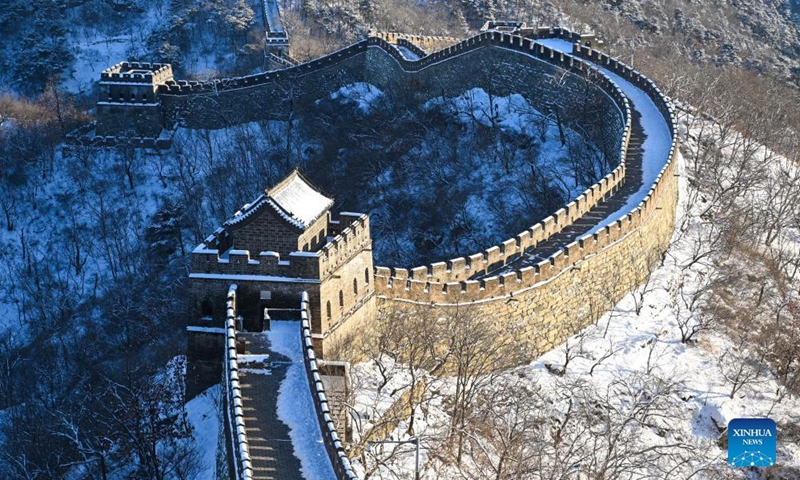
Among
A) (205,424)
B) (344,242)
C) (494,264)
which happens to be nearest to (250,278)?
(344,242)

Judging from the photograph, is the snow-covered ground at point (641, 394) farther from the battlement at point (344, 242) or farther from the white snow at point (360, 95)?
the white snow at point (360, 95)

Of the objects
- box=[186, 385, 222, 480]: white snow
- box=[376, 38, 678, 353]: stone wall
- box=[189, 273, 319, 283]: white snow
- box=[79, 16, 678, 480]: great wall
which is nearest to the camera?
box=[186, 385, 222, 480]: white snow

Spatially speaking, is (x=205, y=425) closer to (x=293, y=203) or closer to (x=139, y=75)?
(x=293, y=203)

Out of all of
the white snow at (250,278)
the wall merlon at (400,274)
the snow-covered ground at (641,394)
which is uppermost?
the white snow at (250,278)

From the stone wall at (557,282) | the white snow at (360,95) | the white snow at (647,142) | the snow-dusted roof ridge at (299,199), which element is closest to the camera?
the snow-dusted roof ridge at (299,199)

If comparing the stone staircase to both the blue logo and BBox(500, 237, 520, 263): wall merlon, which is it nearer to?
BBox(500, 237, 520, 263): wall merlon

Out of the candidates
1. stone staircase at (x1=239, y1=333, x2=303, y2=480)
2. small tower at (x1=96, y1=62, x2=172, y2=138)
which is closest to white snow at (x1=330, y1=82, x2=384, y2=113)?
small tower at (x1=96, y1=62, x2=172, y2=138)

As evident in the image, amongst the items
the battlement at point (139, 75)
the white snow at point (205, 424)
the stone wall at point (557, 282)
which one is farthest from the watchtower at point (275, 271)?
the battlement at point (139, 75)
